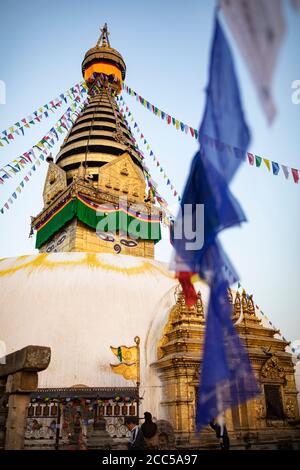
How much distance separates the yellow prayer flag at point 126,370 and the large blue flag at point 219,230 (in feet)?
24.8

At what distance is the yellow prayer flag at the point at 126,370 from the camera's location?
9.81 m

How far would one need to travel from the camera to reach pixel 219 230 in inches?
98.0

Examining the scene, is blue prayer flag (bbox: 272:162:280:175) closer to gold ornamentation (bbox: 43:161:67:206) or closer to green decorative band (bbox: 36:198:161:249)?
green decorative band (bbox: 36:198:161:249)

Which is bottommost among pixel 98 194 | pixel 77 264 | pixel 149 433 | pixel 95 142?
pixel 149 433

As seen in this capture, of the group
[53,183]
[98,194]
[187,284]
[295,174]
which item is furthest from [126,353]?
[53,183]

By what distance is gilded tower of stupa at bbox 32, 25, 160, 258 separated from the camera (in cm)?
1694

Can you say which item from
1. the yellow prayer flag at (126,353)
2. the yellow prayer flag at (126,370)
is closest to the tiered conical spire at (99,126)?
the yellow prayer flag at (126,353)

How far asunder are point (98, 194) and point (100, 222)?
1423 millimetres

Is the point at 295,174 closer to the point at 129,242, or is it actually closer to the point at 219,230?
the point at 219,230

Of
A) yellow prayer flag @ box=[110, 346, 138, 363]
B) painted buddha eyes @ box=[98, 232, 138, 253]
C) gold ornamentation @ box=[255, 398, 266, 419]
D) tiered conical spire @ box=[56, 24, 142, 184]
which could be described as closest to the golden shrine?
gold ornamentation @ box=[255, 398, 266, 419]

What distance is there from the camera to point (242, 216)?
92.8 inches

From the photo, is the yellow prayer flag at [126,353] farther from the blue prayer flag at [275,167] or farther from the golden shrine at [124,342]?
the blue prayer flag at [275,167]
